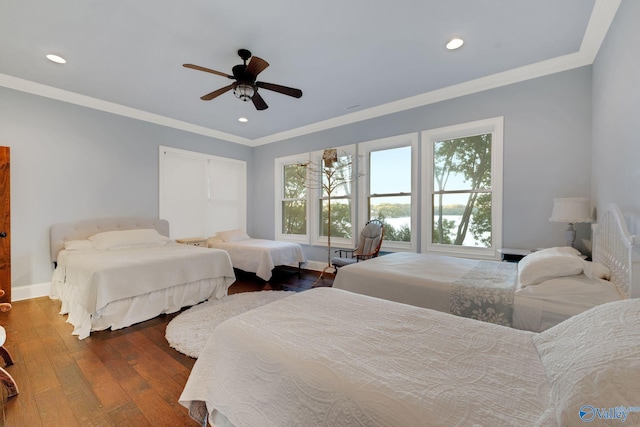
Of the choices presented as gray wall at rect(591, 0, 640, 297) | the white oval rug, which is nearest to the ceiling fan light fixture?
the white oval rug

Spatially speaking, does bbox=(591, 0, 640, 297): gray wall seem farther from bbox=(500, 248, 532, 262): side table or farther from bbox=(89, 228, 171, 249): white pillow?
bbox=(89, 228, 171, 249): white pillow

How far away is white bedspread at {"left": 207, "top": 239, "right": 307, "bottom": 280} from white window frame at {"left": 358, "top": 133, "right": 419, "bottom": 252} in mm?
1331

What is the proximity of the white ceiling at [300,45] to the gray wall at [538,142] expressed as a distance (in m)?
0.18

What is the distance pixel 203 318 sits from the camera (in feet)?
9.41

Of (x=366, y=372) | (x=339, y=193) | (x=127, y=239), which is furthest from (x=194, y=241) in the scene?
(x=366, y=372)

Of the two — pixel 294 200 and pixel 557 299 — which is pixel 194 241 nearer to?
pixel 294 200

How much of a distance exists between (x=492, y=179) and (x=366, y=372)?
139 inches

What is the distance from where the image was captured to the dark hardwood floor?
1544 mm

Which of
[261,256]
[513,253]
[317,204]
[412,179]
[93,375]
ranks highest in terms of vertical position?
[412,179]

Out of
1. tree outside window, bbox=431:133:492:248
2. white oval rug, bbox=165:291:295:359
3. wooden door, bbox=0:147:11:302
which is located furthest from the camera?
tree outside window, bbox=431:133:492:248

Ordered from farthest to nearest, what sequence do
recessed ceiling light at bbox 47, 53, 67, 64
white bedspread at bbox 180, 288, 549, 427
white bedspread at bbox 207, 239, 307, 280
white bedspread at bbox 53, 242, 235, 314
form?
white bedspread at bbox 207, 239, 307, 280 → recessed ceiling light at bbox 47, 53, 67, 64 → white bedspread at bbox 53, 242, 235, 314 → white bedspread at bbox 180, 288, 549, 427

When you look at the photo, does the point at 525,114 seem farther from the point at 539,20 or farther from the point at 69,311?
the point at 69,311

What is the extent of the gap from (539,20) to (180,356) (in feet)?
14.1

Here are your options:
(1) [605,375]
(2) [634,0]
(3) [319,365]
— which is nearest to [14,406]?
(3) [319,365]
